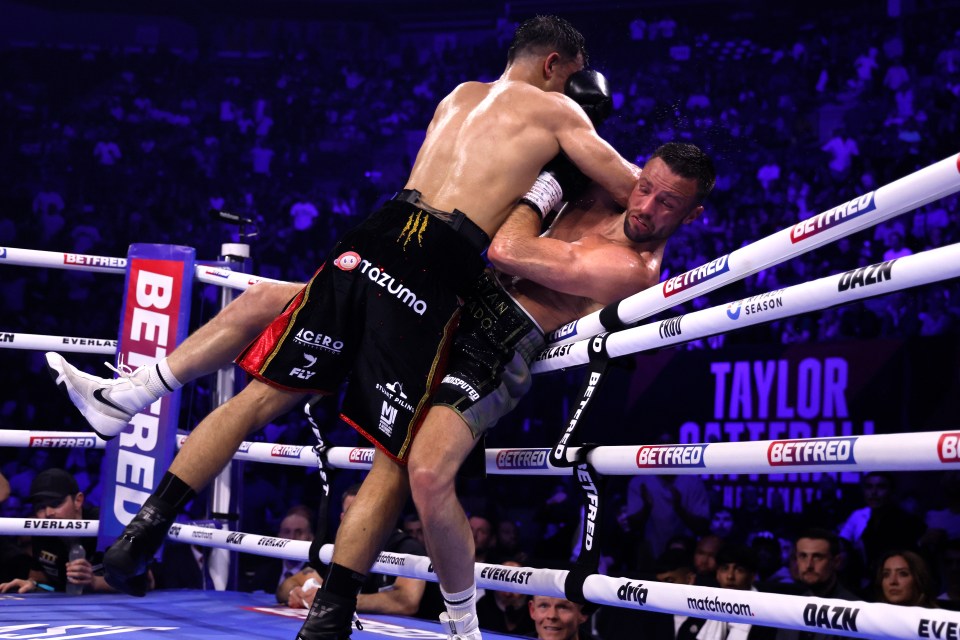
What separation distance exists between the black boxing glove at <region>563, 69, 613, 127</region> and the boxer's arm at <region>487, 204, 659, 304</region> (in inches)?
17.4

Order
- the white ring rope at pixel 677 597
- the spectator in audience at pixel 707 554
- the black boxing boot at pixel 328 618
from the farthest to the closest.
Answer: the spectator in audience at pixel 707 554
the black boxing boot at pixel 328 618
the white ring rope at pixel 677 597

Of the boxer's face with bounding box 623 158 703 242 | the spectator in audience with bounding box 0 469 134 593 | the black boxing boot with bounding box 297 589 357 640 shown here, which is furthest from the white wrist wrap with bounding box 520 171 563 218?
the spectator in audience with bounding box 0 469 134 593

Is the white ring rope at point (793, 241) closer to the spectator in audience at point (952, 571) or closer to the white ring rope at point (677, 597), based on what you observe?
the white ring rope at point (677, 597)

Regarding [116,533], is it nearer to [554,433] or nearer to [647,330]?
[647,330]

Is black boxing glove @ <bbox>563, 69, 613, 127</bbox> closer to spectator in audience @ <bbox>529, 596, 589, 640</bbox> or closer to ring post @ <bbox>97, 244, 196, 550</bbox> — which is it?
ring post @ <bbox>97, 244, 196, 550</bbox>

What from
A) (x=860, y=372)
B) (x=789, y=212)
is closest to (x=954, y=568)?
(x=860, y=372)

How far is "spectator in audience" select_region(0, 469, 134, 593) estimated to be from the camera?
125 inches

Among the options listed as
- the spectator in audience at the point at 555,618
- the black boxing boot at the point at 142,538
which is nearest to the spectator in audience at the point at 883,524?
the spectator in audience at the point at 555,618

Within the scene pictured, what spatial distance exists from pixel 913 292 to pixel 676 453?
18.5 feet

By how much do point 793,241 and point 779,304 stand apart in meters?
0.13

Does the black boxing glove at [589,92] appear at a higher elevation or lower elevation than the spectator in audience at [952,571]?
higher

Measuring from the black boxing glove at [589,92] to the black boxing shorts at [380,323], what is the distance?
576mm

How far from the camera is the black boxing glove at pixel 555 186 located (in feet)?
8.19

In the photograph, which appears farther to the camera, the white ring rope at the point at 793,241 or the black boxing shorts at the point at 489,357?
the black boxing shorts at the point at 489,357
